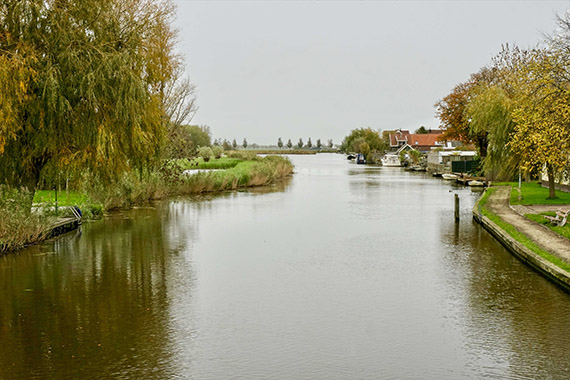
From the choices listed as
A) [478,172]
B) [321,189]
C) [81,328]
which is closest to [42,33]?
[81,328]

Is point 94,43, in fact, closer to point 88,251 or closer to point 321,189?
point 88,251

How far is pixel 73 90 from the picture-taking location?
20.7 meters

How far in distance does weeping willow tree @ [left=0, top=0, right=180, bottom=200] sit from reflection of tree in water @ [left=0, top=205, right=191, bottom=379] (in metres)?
3.20

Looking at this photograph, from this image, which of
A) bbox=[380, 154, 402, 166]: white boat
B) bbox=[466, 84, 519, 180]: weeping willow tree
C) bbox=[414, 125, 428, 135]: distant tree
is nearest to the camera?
bbox=[466, 84, 519, 180]: weeping willow tree

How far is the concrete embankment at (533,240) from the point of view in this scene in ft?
57.9

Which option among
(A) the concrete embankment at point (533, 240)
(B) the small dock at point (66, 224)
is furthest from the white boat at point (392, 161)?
(B) the small dock at point (66, 224)

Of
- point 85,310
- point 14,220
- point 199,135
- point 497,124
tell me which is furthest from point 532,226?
point 199,135

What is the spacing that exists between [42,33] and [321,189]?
127 ft

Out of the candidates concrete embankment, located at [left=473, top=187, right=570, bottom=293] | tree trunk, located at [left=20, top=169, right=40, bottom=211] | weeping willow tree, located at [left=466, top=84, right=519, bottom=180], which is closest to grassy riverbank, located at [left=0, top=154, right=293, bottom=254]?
tree trunk, located at [left=20, top=169, right=40, bottom=211]

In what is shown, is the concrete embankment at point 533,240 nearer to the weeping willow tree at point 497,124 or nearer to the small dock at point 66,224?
the weeping willow tree at point 497,124

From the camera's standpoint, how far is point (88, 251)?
23.1 m

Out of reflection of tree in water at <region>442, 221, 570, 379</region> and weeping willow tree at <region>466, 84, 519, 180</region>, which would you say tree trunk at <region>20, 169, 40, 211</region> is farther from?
weeping willow tree at <region>466, 84, 519, 180</region>

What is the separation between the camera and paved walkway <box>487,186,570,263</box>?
66.5 feet

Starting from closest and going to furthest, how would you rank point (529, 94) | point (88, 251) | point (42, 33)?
point (42, 33) < point (88, 251) < point (529, 94)
